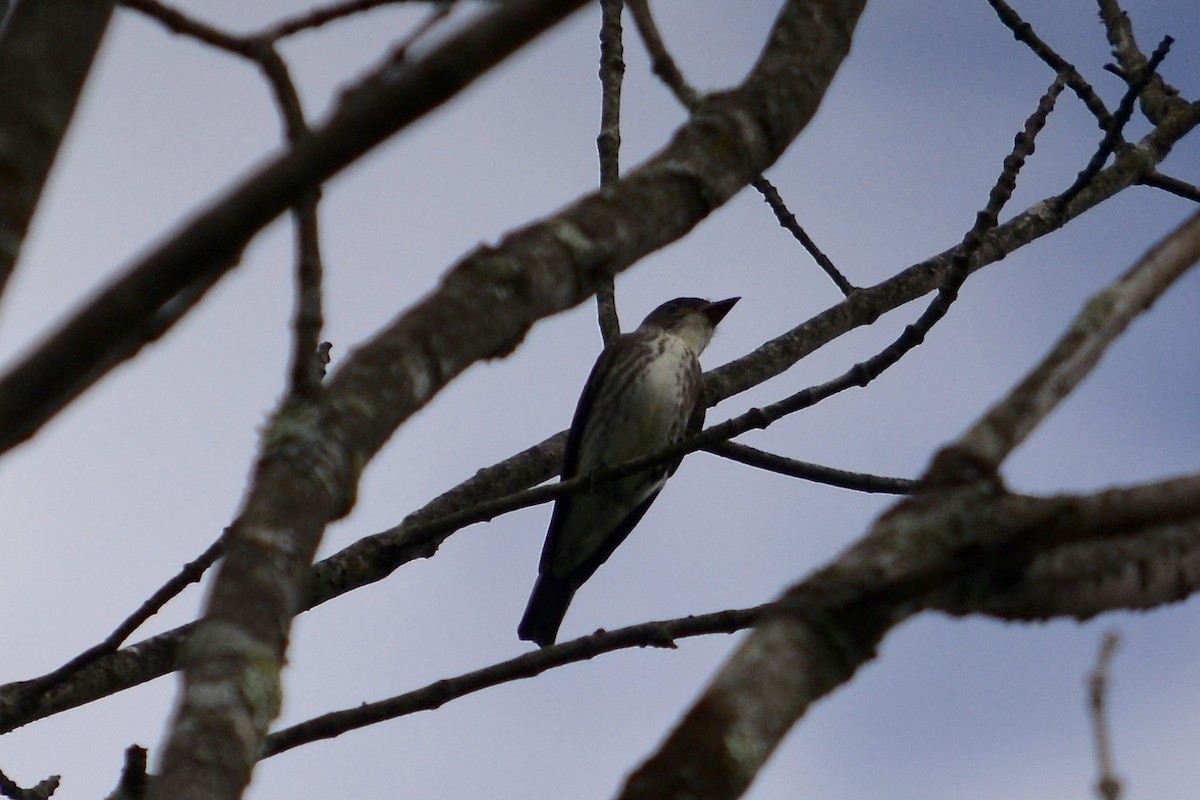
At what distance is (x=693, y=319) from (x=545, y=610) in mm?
1936

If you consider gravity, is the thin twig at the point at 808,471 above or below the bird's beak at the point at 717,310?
below

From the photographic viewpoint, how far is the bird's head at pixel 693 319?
8.75 metres

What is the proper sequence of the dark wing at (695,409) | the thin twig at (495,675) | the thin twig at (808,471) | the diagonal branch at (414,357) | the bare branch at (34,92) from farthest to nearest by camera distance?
the dark wing at (695,409)
the thin twig at (808,471)
the thin twig at (495,675)
the bare branch at (34,92)
the diagonal branch at (414,357)

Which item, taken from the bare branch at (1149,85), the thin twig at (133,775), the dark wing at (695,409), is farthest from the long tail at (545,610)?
the thin twig at (133,775)

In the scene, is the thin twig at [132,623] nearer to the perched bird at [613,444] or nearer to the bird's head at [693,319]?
the perched bird at [613,444]

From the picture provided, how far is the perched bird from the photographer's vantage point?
25.0 ft

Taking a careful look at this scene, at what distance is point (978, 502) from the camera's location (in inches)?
73.7

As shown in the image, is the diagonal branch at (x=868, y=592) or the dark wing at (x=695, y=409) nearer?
the diagonal branch at (x=868, y=592)

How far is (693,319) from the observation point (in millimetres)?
8828

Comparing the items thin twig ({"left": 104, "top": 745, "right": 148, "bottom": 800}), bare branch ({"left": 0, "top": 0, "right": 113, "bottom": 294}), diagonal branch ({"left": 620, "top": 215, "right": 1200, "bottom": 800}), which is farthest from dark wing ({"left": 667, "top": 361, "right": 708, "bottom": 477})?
diagonal branch ({"left": 620, "top": 215, "right": 1200, "bottom": 800})

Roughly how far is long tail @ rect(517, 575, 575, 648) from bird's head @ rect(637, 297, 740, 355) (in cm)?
154

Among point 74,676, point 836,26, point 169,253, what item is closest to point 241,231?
point 169,253

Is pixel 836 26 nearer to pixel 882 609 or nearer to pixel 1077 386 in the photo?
pixel 1077 386

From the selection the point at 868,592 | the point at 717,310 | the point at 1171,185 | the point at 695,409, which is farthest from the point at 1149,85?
the point at 868,592
